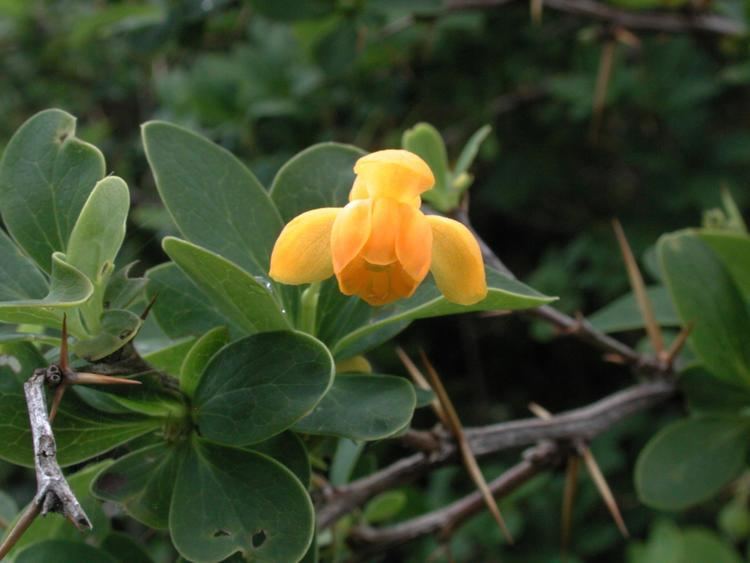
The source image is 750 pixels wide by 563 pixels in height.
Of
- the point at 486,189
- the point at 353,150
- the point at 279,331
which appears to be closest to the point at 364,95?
the point at 486,189

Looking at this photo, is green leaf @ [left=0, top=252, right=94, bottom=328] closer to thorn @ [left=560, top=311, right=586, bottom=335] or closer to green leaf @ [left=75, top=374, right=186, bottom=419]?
green leaf @ [left=75, top=374, right=186, bottom=419]

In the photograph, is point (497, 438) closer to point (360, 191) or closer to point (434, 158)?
point (434, 158)

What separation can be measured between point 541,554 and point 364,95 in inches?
56.2

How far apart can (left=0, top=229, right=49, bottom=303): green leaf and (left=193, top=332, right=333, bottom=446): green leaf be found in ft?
0.58

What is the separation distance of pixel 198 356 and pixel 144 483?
132 millimetres

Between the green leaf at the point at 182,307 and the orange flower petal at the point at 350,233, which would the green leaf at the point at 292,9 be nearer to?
the green leaf at the point at 182,307

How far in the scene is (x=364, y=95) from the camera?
2846 millimetres

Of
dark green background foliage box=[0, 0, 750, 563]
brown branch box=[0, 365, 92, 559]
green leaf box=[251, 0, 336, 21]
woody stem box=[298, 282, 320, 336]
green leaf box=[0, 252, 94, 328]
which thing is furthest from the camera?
dark green background foliage box=[0, 0, 750, 563]

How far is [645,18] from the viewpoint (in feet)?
6.81

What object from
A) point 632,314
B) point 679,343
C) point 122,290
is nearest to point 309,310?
point 122,290

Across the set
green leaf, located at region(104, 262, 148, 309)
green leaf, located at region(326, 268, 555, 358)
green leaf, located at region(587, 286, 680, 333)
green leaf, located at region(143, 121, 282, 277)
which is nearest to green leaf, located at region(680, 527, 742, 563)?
green leaf, located at region(587, 286, 680, 333)

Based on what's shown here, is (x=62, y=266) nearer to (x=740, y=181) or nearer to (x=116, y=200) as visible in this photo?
(x=116, y=200)

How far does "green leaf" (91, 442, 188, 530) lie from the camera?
2.89 ft

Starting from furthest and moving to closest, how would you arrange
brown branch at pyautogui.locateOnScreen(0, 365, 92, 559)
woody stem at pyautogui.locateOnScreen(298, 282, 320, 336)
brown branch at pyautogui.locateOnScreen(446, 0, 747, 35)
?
brown branch at pyautogui.locateOnScreen(446, 0, 747, 35) < woody stem at pyautogui.locateOnScreen(298, 282, 320, 336) < brown branch at pyautogui.locateOnScreen(0, 365, 92, 559)
